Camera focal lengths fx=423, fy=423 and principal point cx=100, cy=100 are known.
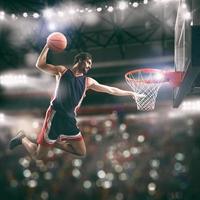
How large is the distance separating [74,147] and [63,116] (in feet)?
1.44

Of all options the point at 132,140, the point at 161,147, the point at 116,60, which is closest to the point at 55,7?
Answer: the point at 116,60

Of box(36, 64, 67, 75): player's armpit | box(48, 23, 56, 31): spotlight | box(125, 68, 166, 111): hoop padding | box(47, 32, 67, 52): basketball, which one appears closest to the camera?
box(47, 32, 67, 52): basketball

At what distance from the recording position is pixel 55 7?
Answer: 30.5ft

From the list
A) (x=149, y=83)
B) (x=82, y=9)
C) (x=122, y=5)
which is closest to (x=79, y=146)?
(x=149, y=83)

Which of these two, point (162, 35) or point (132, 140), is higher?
point (162, 35)

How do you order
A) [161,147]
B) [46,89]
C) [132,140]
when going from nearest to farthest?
1. [46,89]
2. [161,147]
3. [132,140]

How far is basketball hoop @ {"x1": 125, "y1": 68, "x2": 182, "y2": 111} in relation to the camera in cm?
559

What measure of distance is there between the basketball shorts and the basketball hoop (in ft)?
3.35

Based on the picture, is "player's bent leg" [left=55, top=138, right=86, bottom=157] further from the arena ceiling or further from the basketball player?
the arena ceiling

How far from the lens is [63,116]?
221 inches

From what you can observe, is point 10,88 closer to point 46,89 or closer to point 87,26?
point 46,89

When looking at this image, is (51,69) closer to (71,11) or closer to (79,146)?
(79,146)

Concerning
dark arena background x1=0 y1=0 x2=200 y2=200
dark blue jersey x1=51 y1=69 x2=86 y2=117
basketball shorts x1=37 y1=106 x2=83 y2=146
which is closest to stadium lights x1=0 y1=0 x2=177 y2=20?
dark arena background x1=0 y1=0 x2=200 y2=200

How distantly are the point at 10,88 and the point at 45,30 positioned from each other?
6.98 ft
